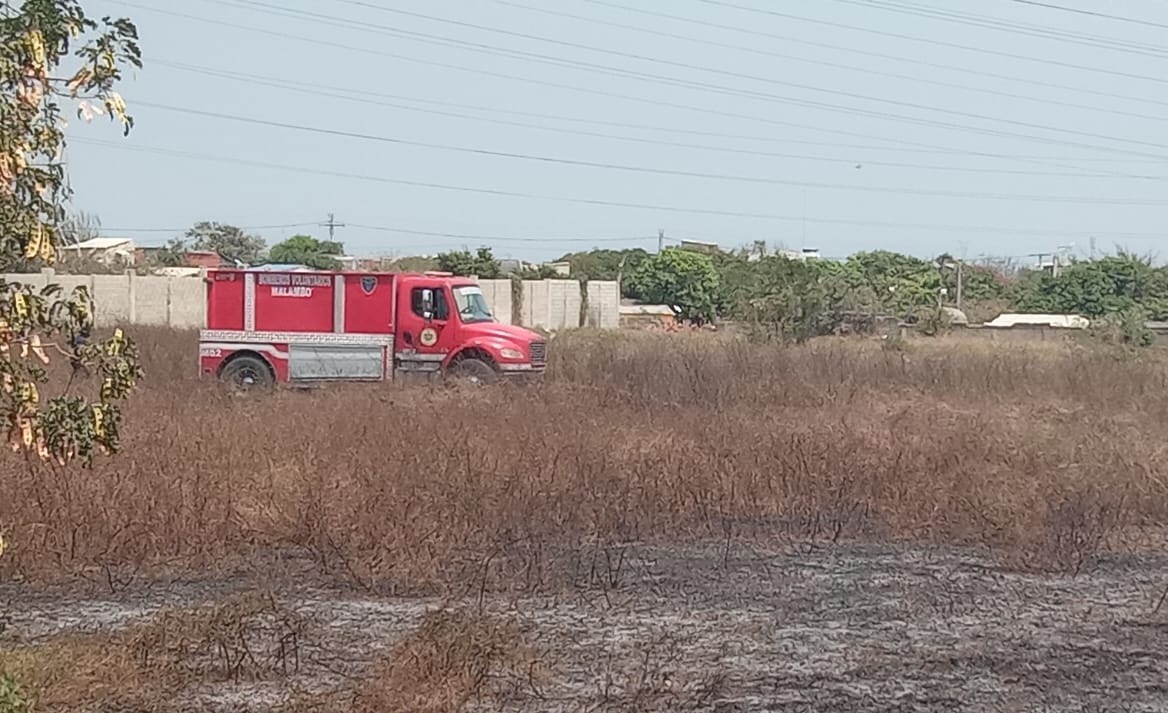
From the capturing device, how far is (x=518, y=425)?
13.5m

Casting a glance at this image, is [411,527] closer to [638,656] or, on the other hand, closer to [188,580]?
[188,580]

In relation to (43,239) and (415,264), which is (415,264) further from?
(43,239)

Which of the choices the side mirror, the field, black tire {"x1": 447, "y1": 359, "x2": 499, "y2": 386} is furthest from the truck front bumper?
the field

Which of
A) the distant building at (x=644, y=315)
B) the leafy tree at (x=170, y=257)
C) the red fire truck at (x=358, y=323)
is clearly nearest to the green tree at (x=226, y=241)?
the leafy tree at (x=170, y=257)

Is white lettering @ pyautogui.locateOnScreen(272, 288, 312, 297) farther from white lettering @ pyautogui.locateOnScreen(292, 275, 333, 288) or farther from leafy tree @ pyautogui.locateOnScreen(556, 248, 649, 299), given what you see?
leafy tree @ pyautogui.locateOnScreen(556, 248, 649, 299)

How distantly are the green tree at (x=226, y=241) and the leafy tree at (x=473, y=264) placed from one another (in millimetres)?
22835

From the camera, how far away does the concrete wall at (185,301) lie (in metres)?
36.8

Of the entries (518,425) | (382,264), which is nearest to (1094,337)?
(518,425)

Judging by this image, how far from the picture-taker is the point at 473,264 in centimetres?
4647

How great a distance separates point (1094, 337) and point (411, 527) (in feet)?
73.8

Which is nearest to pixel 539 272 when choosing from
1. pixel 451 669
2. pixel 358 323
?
pixel 358 323

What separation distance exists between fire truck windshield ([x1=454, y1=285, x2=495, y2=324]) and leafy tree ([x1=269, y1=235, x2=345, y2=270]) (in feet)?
114

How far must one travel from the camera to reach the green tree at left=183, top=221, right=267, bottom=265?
67312 mm

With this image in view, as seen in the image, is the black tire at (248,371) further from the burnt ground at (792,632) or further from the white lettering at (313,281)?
the burnt ground at (792,632)
